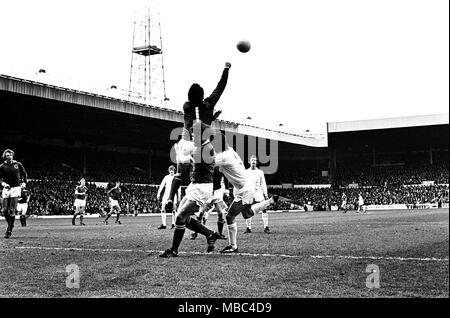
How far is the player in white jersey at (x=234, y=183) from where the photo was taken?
9055mm

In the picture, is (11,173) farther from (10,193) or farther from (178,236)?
(178,236)

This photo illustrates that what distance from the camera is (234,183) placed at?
9539 millimetres

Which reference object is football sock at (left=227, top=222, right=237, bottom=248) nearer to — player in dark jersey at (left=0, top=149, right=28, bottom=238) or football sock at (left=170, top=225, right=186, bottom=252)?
football sock at (left=170, top=225, right=186, bottom=252)

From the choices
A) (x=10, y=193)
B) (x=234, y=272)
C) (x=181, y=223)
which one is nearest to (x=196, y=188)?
(x=181, y=223)

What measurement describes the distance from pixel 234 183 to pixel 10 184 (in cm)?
697

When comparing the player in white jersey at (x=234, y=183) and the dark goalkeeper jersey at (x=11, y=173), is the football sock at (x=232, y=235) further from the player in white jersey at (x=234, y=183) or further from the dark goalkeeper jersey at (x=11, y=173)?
the dark goalkeeper jersey at (x=11, y=173)

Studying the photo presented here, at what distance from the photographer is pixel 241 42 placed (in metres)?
9.15

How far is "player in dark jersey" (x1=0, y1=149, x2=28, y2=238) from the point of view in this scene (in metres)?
13.5

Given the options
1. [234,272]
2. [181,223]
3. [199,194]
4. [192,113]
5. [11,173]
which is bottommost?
[234,272]
